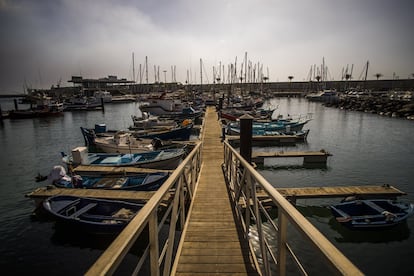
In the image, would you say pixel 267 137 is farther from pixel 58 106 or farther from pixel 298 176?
pixel 58 106

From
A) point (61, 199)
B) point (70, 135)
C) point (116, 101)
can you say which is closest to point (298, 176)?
point (61, 199)

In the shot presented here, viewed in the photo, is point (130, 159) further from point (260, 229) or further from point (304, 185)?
point (260, 229)

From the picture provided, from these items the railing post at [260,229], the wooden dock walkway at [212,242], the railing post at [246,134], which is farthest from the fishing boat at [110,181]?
the railing post at [260,229]

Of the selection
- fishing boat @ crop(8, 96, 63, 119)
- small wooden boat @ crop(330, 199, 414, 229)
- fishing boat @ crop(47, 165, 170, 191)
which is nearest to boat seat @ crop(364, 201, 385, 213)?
small wooden boat @ crop(330, 199, 414, 229)

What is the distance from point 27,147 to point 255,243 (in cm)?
2453

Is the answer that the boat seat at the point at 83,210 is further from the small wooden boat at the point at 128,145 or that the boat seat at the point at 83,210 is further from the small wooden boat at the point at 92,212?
the small wooden boat at the point at 128,145

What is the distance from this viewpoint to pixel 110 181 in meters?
10.4

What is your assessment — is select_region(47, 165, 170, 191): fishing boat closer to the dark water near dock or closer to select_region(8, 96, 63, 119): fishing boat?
the dark water near dock

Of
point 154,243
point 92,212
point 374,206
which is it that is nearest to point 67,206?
point 92,212

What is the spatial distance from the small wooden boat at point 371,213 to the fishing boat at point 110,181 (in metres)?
7.05

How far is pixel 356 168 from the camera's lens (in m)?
14.6

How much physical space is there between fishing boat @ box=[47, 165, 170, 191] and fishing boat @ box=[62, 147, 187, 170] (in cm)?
174

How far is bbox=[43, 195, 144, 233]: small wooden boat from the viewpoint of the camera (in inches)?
286

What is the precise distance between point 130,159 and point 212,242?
10.4m
